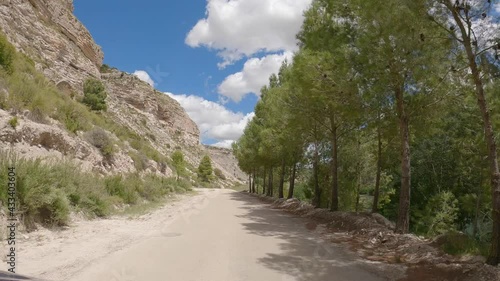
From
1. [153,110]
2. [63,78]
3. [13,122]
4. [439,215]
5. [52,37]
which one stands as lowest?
[439,215]

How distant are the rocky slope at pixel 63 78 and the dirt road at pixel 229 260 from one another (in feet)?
28.5

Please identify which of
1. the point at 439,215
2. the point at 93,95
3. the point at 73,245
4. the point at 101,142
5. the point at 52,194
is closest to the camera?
the point at 73,245

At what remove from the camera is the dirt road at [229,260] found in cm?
630

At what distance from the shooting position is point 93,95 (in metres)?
39.0

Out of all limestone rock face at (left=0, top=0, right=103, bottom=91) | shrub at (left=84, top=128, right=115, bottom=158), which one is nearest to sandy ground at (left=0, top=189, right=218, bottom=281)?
shrub at (left=84, top=128, right=115, bottom=158)

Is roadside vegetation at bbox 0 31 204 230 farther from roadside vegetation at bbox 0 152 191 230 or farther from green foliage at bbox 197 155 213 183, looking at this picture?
green foliage at bbox 197 155 213 183

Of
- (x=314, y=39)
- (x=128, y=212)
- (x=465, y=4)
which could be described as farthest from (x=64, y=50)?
(x=465, y=4)

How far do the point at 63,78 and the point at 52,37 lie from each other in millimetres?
8617

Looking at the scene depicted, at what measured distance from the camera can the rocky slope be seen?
625 inches

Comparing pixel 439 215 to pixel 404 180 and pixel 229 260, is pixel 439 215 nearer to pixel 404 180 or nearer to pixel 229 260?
pixel 404 180

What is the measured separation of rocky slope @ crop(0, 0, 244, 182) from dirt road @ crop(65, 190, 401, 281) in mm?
8681

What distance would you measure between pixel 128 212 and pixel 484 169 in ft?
55.1

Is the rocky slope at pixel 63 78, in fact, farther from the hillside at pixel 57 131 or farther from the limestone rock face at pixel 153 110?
the limestone rock face at pixel 153 110

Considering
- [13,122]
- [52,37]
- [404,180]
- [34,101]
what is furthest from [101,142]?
[52,37]
